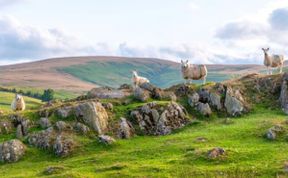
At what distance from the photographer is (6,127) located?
47.4 meters

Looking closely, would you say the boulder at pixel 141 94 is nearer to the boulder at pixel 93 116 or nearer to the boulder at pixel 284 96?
the boulder at pixel 93 116

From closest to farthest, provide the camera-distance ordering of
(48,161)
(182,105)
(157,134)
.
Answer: (48,161)
(157,134)
(182,105)

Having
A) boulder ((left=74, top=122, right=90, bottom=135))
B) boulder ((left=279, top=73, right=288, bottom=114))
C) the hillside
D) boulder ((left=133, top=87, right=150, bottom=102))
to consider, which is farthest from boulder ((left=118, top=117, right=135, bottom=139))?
boulder ((left=279, top=73, right=288, bottom=114))

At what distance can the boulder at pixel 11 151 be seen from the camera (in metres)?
41.6

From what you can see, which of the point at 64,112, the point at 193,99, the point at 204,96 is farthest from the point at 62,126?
the point at 204,96

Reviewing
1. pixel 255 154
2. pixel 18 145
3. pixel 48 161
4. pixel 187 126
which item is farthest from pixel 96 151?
pixel 255 154

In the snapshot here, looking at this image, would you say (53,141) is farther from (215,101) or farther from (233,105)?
(233,105)

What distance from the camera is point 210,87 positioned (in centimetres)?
5262

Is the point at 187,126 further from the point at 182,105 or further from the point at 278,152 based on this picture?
the point at 278,152

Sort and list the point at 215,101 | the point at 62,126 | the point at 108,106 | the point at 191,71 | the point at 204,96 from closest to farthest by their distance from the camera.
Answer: the point at 62,126 < the point at 108,106 < the point at 215,101 < the point at 204,96 < the point at 191,71

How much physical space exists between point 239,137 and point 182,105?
10.2 metres

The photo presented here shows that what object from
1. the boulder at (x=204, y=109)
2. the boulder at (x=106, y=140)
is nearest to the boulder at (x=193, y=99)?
the boulder at (x=204, y=109)

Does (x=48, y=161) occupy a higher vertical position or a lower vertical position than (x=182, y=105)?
lower

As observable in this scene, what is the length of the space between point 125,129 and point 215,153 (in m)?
12.1
